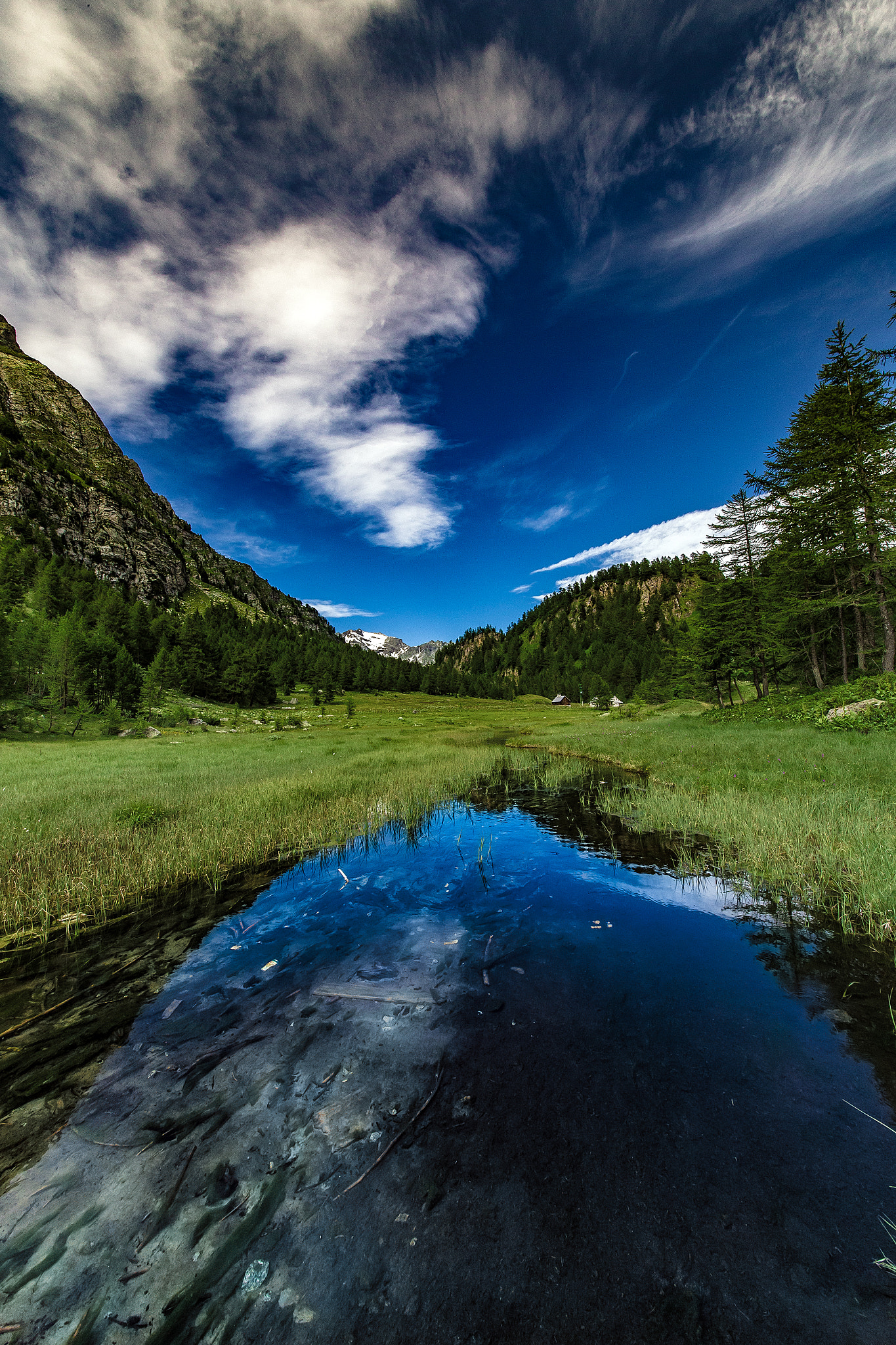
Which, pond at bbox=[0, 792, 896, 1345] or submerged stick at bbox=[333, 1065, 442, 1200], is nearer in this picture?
pond at bbox=[0, 792, 896, 1345]

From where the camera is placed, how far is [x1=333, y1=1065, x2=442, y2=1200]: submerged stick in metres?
4.10

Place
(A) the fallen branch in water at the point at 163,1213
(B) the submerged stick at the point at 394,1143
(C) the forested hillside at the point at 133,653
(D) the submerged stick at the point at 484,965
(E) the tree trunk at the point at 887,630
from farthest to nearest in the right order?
1. (C) the forested hillside at the point at 133,653
2. (E) the tree trunk at the point at 887,630
3. (D) the submerged stick at the point at 484,965
4. (B) the submerged stick at the point at 394,1143
5. (A) the fallen branch in water at the point at 163,1213

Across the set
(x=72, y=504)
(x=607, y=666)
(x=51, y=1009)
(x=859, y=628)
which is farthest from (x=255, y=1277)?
(x=72, y=504)

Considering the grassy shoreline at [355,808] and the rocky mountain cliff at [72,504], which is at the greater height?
the rocky mountain cliff at [72,504]

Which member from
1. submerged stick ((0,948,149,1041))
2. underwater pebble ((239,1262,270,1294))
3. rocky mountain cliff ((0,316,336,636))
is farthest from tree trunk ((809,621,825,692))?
rocky mountain cliff ((0,316,336,636))

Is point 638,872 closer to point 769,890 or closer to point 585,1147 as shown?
point 769,890

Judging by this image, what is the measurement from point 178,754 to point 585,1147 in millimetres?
33016

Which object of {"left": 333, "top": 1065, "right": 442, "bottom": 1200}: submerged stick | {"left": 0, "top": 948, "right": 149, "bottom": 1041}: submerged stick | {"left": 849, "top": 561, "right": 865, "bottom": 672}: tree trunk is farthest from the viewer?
{"left": 849, "top": 561, "right": 865, "bottom": 672}: tree trunk

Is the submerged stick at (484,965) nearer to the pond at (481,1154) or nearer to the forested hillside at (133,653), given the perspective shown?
the pond at (481,1154)

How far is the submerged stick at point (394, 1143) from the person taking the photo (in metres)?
4.10

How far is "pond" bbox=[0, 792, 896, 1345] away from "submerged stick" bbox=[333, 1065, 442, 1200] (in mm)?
19

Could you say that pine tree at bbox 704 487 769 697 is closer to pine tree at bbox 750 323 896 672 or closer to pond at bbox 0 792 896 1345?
pine tree at bbox 750 323 896 672

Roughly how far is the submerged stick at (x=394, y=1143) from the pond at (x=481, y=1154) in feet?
0.06

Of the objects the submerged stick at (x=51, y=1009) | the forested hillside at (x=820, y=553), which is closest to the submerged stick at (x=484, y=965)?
the submerged stick at (x=51, y=1009)
